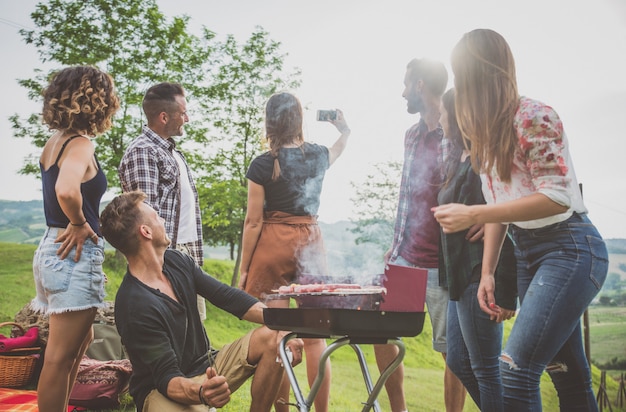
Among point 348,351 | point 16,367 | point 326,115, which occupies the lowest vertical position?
point 348,351

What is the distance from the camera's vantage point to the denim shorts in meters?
2.19

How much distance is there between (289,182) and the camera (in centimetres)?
273

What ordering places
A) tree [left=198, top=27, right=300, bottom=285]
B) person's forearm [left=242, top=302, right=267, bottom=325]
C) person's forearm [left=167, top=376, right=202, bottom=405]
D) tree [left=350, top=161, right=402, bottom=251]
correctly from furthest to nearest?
tree [left=198, top=27, right=300, bottom=285] < tree [left=350, top=161, right=402, bottom=251] < person's forearm [left=242, top=302, right=267, bottom=325] < person's forearm [left=167, top=376, right=202, bottom=405]

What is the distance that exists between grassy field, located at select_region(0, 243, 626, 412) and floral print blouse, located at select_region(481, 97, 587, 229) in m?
2.66

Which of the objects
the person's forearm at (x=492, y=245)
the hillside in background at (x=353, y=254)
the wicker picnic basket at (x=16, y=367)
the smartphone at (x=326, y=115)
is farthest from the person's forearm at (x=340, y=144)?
the wicker picnic basket at (x=16, y=367)

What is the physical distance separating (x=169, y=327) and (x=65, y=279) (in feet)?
1.63

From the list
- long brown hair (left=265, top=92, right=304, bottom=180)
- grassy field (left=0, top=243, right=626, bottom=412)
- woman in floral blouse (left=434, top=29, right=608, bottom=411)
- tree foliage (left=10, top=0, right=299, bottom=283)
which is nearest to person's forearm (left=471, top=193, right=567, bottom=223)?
woman in floral blouse (left=434, top=29, right=608, bottom=411)

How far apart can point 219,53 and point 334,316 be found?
8167mm

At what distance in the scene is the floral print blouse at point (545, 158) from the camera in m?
1.73

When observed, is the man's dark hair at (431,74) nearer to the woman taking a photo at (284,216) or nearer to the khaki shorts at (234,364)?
the woman taking a photo at (284,216)

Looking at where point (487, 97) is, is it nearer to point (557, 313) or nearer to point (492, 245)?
point (492, 245)

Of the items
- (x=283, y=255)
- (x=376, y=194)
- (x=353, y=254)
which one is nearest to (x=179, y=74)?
(x=376, y=194)

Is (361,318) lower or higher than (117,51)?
lower

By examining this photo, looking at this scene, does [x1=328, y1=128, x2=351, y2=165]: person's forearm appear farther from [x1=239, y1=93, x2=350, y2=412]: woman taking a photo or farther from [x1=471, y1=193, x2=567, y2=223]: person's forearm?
[x1=471, y1=193, x2=567, y2=223]: person's forearm
